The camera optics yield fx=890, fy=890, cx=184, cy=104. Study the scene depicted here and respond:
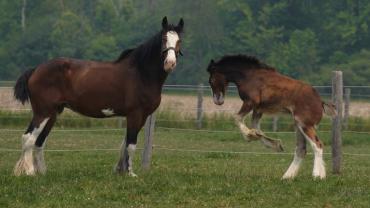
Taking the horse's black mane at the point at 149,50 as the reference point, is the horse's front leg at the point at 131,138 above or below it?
below

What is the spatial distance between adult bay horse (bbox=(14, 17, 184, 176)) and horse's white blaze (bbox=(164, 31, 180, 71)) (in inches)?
0.5

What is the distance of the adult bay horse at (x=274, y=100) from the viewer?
1256cm

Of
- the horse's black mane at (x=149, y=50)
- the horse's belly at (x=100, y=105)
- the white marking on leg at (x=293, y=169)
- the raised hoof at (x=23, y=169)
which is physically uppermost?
the horse's black mane at (x=149, y=50)

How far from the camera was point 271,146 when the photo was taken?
12656 mm

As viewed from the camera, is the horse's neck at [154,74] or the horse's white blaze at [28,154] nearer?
the horse's white blaze at [28,154]

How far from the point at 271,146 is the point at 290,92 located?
2.67ft

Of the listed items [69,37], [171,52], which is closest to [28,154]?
[171,52]

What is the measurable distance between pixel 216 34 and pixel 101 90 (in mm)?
48345

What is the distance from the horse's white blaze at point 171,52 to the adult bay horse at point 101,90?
0.01 meters

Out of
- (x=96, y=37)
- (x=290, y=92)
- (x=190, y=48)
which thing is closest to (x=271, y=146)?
(x=290, y=92)

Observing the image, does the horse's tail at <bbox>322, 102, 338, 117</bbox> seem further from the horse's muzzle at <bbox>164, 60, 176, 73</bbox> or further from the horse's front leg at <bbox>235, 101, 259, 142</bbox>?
the horse's muzzle at <bbox>164, 60, 176, 73</bbox>

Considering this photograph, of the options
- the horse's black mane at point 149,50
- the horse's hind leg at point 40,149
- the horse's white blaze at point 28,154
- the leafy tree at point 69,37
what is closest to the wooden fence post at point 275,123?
the horse's black mane at point 149,50

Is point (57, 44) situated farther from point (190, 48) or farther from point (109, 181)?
point (109, 181)

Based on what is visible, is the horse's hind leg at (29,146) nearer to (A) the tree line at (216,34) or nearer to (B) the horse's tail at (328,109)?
(B) the horse's tail at (328,109)
